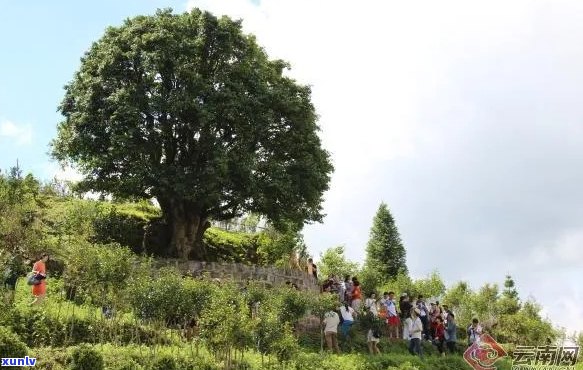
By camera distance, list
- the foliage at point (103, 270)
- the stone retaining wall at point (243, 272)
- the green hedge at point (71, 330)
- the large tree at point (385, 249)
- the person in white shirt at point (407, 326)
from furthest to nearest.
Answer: the large tree at point (385, 249) → the stone retaining wall at point (243, 272) → the person in white shirt at point (407, 326) → the foliage at point (103, 270) → the green hedge at point (71, 330)

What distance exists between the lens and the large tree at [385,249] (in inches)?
2373

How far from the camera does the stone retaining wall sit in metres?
27.9

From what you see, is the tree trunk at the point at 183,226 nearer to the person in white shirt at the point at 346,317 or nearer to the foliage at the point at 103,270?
the person in white shirt at the point at 346,317

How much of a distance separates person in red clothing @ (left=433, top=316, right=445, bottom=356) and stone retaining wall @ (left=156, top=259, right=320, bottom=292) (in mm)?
6652

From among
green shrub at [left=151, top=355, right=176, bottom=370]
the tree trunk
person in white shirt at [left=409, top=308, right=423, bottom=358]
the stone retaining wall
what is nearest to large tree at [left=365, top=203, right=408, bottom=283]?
the stone retaining wall

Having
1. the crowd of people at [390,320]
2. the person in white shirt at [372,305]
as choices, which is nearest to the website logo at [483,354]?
the crowd of people at [390,320]

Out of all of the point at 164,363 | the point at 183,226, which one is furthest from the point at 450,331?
the point at 164,363

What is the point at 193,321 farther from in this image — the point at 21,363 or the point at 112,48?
the point at 112,48

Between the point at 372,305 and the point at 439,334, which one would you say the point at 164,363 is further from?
the point at 439,334

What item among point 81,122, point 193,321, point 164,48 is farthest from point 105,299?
point 164,48

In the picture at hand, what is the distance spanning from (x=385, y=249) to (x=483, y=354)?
1429 inches

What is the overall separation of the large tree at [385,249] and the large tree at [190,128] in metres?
29.4

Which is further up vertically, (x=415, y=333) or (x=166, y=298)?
(x=166, y=298)

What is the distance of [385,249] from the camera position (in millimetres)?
61188
